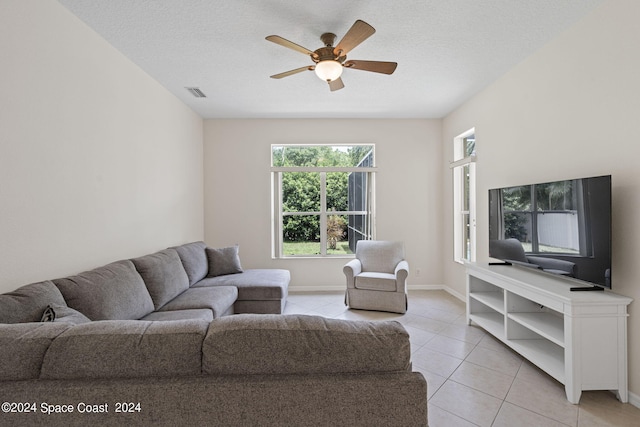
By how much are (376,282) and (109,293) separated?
9.00ft

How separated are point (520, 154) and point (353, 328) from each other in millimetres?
2923

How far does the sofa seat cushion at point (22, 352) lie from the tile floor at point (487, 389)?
195 cm

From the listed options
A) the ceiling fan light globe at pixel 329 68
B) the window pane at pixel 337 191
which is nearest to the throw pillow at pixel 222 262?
the window pane at pixel 337 191

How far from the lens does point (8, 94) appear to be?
5.66 feet

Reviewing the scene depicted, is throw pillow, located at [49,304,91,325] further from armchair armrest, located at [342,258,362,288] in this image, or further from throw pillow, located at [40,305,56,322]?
armchair armrest, located at [342,258,362,288]

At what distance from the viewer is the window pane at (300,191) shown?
488 centimetres

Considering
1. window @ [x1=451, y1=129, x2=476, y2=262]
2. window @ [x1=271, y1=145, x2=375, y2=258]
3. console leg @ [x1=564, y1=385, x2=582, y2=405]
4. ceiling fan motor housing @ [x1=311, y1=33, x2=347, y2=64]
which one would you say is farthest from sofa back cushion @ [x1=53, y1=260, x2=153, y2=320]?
window @ [x1=451, y1=129, x2=476, y2=262]

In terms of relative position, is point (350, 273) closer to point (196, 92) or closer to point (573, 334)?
point (573, 334)

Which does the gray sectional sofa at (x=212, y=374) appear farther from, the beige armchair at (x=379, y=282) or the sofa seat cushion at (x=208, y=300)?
the beige armchair at (x=379, y=282)

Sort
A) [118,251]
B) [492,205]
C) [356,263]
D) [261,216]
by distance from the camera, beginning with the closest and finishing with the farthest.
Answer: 1. [118,251]
2. [492,205]
3. [356,263]
4. [261,216]

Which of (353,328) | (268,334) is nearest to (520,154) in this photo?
(353,328)

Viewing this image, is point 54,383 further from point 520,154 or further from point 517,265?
point 520,154

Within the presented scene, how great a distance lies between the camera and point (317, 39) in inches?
101

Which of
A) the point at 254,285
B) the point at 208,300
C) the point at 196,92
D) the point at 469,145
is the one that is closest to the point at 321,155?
the point at 196,92
